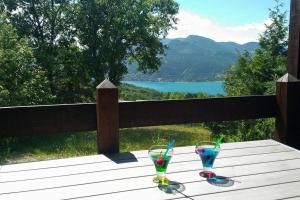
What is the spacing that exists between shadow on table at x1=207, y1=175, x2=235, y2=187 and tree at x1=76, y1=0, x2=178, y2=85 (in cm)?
1662

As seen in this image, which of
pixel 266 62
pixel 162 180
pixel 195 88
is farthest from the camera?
pixel 195 88

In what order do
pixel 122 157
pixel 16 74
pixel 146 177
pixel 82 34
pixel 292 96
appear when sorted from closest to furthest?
pixel 146 177
pixel 122 157
pixel 292 96
pixel 16 74
pixel 82 34

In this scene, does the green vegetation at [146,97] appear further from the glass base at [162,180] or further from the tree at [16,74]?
the glass base at [162,180]

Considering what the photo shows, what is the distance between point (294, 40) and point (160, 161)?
7.25 ft

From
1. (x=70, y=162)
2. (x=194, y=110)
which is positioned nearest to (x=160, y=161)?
(x=70, y=162)

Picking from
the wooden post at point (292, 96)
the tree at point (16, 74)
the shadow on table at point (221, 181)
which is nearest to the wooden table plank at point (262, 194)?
the shadow on table at point (221, 181)

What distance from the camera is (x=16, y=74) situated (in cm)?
1105

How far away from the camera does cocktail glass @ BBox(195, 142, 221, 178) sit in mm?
2158

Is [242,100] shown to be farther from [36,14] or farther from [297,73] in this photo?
[36,14]

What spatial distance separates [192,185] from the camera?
6.81ft

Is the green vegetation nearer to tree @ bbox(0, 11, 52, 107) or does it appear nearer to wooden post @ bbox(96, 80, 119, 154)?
tree @ bbox(0, 11, 52, 107)

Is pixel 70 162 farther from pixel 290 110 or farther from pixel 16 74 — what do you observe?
pixel 16 74

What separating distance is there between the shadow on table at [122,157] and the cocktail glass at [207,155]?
0.62 metres

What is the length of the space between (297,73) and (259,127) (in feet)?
18.9
